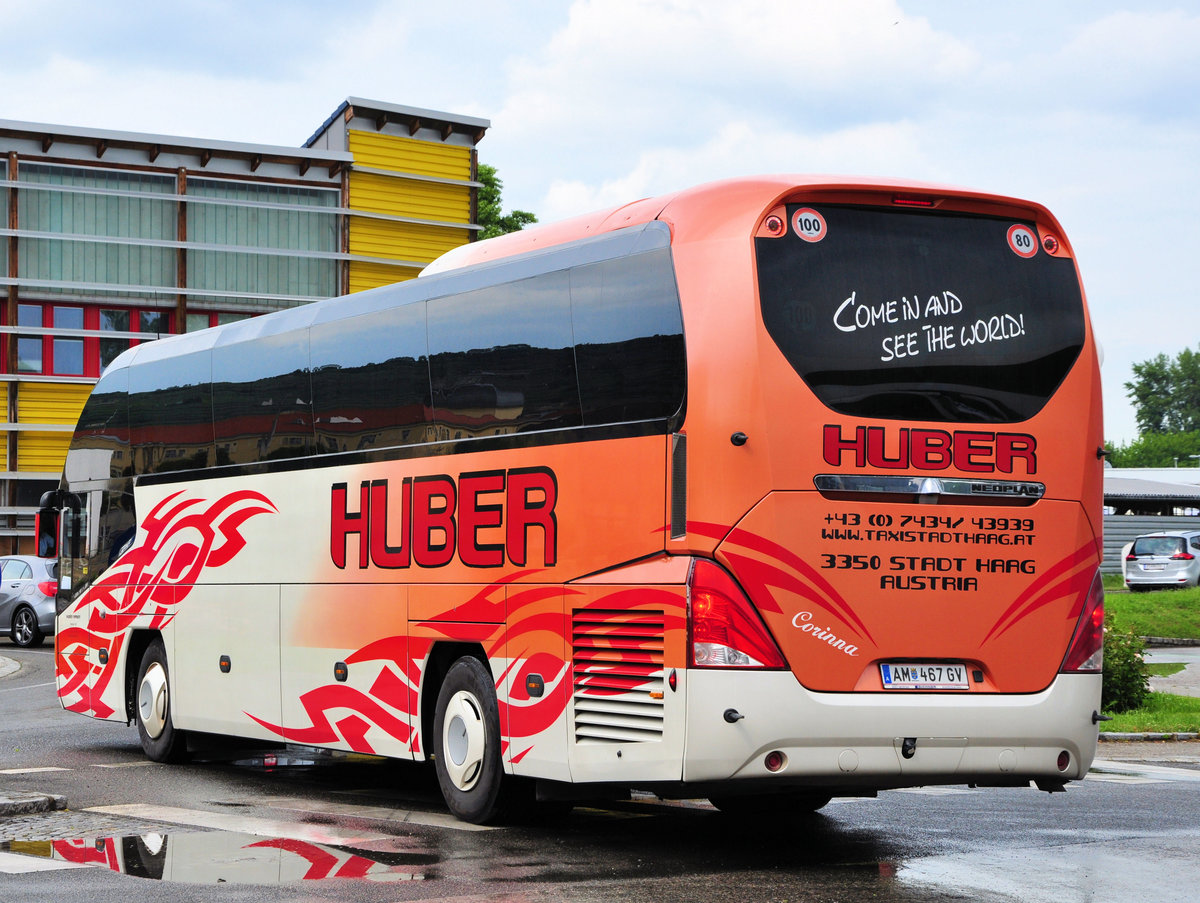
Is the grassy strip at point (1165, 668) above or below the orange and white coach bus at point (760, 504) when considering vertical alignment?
below

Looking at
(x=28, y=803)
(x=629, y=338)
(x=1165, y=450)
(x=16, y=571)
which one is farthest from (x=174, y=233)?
(x=1165, y=450)

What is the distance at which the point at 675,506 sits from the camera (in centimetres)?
906

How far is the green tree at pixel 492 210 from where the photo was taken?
57.7 m

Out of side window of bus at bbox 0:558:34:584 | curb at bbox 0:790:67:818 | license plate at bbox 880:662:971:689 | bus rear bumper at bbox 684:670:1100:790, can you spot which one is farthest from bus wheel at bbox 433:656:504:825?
side window of bus at bbox 0:558:34:584

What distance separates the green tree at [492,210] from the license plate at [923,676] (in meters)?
49.1

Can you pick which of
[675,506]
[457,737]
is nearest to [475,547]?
[457,737]

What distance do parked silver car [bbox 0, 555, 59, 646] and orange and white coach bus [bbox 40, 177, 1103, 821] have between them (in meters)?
21.7

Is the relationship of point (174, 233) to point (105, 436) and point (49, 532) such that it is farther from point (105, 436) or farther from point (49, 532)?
point (105, 436)

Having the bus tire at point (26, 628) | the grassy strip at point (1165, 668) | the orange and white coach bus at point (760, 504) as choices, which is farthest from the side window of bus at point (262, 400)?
the bus tire at point (26, 628)

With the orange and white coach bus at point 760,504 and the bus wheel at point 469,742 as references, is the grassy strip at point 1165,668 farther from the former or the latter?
the bus wheel at point 469,742

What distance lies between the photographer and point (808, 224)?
923cm

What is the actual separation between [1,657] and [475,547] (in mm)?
20241

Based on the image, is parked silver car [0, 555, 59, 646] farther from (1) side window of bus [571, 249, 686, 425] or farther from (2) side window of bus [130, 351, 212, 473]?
(1) side window of bus [571, 249, 686, 425]

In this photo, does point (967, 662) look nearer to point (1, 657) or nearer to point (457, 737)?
point (457, 737)
